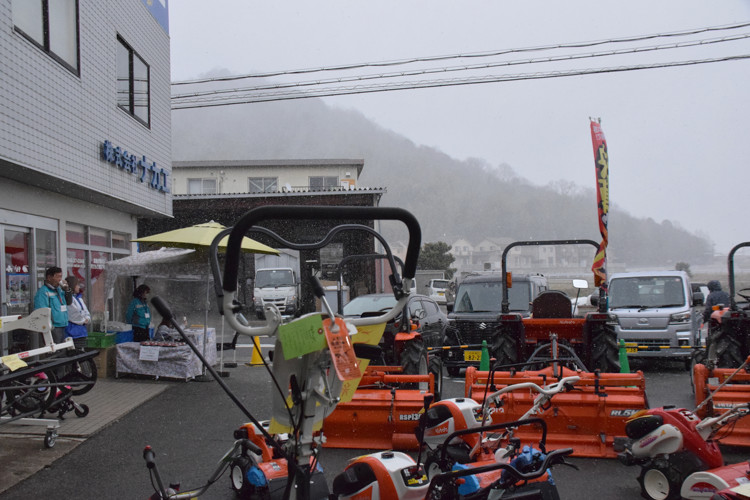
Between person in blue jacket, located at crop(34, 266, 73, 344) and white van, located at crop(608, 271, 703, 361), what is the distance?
9440mm

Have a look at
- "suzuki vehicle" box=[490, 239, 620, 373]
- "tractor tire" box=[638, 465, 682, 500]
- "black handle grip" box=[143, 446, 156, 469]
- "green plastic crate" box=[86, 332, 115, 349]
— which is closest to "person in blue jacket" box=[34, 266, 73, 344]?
"green plastic crate" box=[86, 332, 115, 349]

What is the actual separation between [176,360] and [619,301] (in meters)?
9.25

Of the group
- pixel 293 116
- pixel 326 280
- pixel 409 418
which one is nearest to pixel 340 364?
pixel 409 418

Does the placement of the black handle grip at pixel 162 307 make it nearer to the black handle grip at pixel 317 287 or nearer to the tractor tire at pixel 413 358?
the black handle grip at pixel 317 287

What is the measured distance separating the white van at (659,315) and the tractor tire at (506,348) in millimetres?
3154

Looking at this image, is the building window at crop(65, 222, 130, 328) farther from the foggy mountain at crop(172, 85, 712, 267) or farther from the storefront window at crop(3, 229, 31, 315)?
the foggy mountain at crop(172, 85, 712, 267)

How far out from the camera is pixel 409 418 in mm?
6301

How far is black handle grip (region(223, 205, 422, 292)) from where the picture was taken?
83.9 inches

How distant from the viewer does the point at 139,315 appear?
11.0 meters

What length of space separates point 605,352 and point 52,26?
996 centimetres

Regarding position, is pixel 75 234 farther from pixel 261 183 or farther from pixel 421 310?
pixel 261 183

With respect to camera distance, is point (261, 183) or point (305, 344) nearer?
point (305, 344)

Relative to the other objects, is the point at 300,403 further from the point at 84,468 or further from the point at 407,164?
the point at 407,164

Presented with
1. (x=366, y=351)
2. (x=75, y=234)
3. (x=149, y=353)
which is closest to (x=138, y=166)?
(x=75, y=234)
